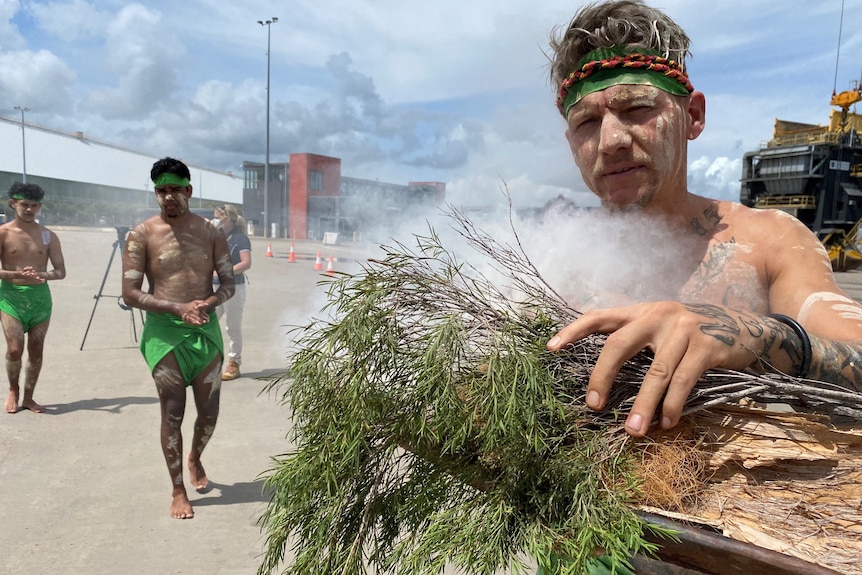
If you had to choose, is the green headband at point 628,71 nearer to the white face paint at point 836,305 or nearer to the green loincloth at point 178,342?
the white face paint at point 836,305

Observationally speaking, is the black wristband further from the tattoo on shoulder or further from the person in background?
the person in background

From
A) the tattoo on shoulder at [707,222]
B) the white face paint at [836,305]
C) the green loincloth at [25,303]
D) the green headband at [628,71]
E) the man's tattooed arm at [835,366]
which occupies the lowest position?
the green loincloth at [25,303]

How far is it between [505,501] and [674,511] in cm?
31

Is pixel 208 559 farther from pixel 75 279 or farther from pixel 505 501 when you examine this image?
pixel 75 279

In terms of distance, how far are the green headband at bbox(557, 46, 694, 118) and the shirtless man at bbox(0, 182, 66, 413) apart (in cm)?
579

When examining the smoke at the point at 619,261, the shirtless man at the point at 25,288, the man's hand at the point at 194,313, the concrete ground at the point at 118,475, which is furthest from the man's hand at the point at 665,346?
the shirtless man at the point at 25,288

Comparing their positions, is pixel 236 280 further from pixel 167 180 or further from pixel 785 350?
pixel 785 350

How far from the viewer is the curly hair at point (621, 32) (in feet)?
5.22

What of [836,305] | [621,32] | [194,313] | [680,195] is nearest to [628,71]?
[621,32]

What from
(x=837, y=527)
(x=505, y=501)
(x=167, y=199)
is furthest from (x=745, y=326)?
(x=167, y=199)

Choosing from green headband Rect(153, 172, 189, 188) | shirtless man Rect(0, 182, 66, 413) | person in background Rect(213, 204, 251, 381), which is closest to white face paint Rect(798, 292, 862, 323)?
green headband Rect(153, 172, 189, 188)

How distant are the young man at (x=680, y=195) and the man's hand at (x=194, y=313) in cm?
283

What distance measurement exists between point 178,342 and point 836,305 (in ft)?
11.9

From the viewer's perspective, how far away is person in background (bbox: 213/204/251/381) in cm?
659
